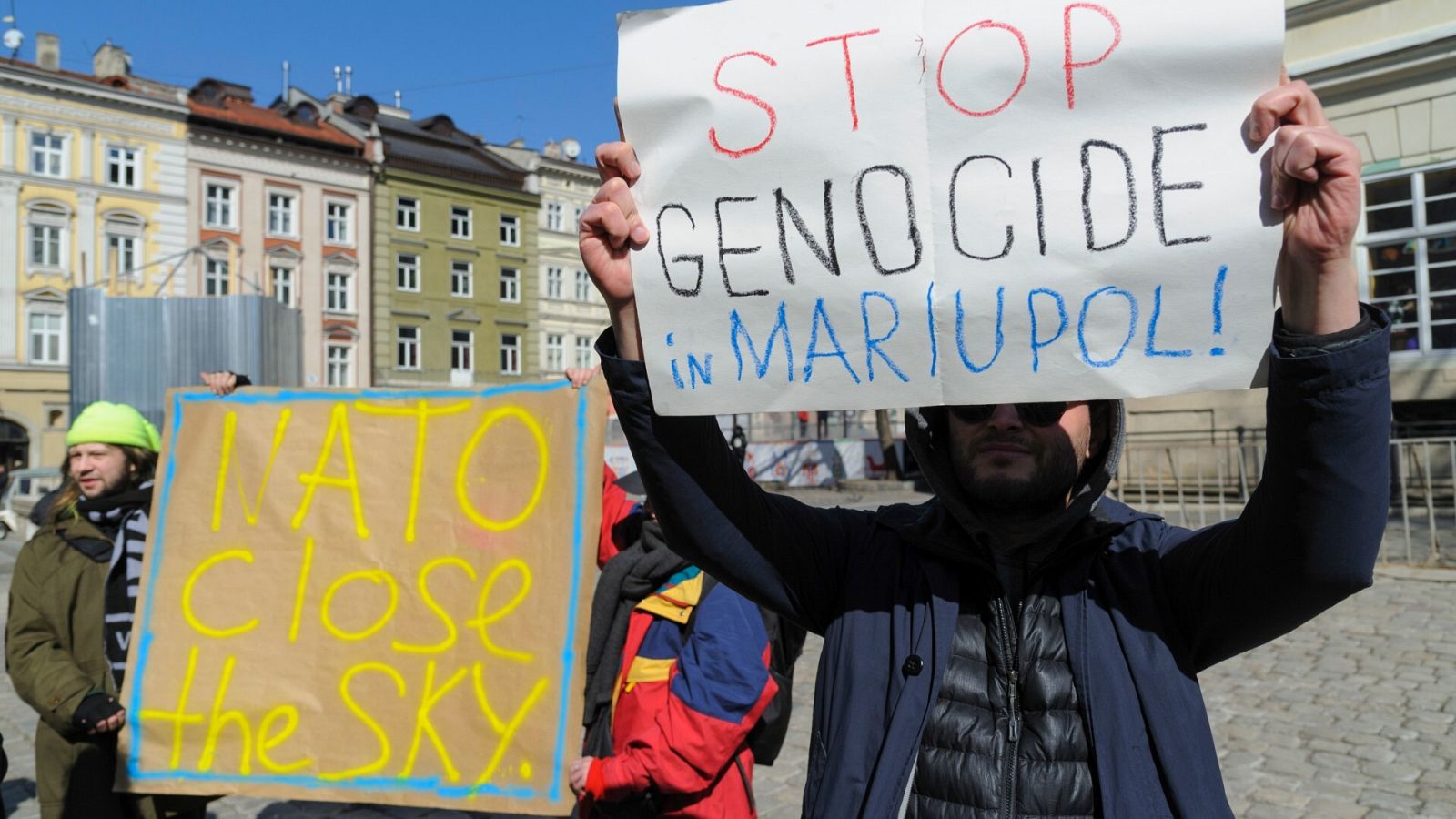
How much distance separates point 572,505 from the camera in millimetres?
3398

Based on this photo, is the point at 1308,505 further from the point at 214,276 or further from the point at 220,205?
the point at 220,205

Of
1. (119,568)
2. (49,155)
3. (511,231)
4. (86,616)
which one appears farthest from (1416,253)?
(511,231)

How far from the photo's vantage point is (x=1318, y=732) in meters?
6.14

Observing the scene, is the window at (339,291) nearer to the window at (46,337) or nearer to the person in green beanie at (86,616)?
the window at (46,337)

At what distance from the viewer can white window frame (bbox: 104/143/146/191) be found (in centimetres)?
3766

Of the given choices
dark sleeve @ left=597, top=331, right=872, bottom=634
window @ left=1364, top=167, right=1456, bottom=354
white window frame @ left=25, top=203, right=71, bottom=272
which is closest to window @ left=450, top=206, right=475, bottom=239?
white window frame @ left=25, top=203, right=71, bottom=272

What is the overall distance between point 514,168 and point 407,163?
5.40 meters

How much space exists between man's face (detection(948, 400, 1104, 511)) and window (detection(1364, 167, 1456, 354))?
646 inches

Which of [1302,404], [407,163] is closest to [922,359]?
[1302,404]

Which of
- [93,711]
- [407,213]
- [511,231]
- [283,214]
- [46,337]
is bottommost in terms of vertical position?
[93,711]

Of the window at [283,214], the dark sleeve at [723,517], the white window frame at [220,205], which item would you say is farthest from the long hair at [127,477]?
the window at [283,214]

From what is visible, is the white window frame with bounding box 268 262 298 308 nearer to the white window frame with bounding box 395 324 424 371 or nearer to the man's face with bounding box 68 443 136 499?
the white window frame with bounding box 395 324 424 371

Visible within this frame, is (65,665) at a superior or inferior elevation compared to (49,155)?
inferior

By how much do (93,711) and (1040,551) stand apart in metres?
3.08
